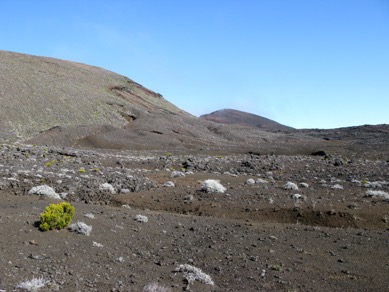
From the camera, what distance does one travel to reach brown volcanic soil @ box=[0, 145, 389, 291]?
301 inches

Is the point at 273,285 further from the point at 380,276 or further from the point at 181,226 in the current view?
the point at 181,226

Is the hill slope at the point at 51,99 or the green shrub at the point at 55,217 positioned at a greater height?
the hill slope at the point at 51,99

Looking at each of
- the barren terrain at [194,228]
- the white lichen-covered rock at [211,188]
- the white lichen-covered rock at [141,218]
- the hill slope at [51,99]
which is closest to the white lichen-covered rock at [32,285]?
the barren terrain at [194,228]

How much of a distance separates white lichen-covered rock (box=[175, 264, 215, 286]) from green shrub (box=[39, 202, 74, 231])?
117 inches

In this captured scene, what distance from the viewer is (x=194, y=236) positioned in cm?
1088

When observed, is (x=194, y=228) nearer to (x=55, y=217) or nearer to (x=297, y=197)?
(x=55, y=217)

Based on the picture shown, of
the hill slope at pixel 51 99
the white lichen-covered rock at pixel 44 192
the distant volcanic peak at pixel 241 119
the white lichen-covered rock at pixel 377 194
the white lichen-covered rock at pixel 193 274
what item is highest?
the distant volcanic peak at pixel 241 119

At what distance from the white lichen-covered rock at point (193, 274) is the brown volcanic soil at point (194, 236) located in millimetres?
122

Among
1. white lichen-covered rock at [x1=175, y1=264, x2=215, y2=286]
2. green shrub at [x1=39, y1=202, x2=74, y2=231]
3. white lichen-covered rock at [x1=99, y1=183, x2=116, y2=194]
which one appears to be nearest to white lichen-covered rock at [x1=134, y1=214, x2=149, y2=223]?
green shrub at [x1=39, y1=202, x2=74, y2=231]

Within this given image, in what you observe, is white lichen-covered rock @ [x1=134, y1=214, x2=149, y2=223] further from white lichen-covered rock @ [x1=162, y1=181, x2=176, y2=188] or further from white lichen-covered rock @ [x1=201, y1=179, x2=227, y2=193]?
white lichen-covered rock @ [x1=162, y1=181, x2=176, y2=188]

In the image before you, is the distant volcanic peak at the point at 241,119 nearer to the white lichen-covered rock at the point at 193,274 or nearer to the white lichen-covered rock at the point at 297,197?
the white lichen-covered rock at the point at 297,197

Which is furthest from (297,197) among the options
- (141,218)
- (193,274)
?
(193,274)

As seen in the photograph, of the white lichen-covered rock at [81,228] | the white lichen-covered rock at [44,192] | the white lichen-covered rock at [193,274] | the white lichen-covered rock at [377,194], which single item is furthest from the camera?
the white lichen-covered rock at [377,194]

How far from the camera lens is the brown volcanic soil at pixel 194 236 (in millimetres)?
7633
